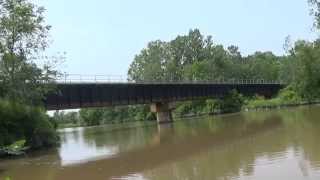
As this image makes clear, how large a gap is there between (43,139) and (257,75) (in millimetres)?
120602

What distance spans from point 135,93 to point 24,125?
124ft

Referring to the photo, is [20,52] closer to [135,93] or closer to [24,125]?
[24,125]

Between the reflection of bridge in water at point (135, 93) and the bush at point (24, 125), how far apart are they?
12.5 meters

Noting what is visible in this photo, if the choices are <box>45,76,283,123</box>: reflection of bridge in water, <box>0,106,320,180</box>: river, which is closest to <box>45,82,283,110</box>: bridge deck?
<box>45,76,283,123</box>: reflection of bridge in water

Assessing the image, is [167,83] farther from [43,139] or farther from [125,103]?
[43,139]

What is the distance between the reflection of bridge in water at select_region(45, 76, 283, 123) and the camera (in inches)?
2589

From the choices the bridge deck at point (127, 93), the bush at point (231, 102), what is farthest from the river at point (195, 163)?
the bush at point (231, 102)

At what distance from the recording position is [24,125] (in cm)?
4397

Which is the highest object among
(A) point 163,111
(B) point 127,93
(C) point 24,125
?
(B) point 127,93

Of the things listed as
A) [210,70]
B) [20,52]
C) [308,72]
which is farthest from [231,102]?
[20,52]

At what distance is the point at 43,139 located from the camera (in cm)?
4634

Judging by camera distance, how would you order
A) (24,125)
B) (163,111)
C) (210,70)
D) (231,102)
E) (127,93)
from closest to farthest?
(24,125)
(127,93)
(163,111)
(231,102)
(210,70)

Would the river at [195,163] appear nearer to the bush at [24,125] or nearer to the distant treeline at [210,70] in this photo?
the bush at [24,125]

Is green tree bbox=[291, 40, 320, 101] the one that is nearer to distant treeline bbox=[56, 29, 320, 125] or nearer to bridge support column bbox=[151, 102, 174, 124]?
distant treeline bbox=[56, 29, 320, 125]
